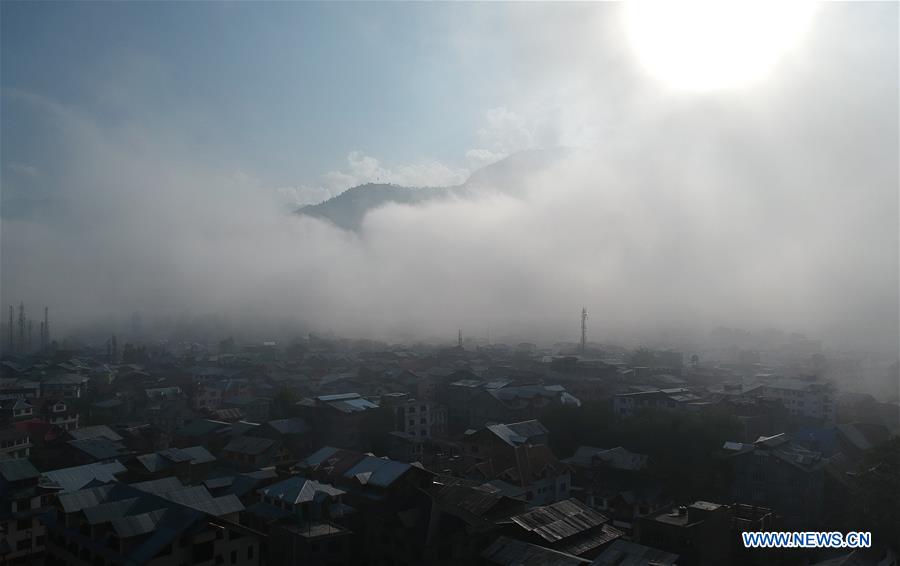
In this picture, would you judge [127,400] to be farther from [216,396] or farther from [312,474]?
[312,474]

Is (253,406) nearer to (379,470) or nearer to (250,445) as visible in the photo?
(250,445)

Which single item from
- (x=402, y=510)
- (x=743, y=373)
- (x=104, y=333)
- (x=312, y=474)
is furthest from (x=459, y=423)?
(x=104, y=333)

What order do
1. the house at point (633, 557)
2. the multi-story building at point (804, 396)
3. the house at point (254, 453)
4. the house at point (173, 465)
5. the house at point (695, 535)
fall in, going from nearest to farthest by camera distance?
the house at point (633, 557) < the house at point (695, 535) < the house at point (173, 465) < the house at point (254, 453) < the multi-story building at point (804, 396)

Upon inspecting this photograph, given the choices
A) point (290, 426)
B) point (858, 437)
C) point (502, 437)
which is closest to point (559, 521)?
point (502, 437)

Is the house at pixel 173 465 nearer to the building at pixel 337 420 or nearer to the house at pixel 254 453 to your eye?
the house at pixel 254 453

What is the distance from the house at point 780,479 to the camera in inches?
709

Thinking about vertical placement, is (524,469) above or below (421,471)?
below

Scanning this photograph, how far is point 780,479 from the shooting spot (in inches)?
728

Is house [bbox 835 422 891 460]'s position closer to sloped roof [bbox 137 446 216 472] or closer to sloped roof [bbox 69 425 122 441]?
sloped roof [bbox 137 446 216 472]

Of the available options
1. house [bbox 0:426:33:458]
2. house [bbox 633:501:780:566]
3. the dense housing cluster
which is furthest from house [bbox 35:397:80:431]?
house [bbox 633:501:780:566]

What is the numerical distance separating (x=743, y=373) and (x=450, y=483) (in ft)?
127

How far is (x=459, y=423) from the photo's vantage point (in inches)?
1173

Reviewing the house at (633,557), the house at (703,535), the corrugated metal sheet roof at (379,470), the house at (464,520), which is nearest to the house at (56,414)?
the corrugated metal sheet roof at (379,470)

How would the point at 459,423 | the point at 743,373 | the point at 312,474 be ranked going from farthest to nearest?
the point at 743,373 → the point at 459,423 → the point at 312,474
